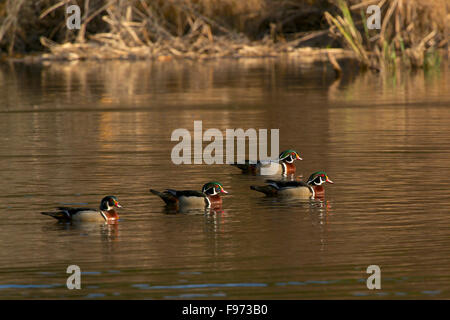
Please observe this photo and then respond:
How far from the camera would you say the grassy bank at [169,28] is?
52938 mm

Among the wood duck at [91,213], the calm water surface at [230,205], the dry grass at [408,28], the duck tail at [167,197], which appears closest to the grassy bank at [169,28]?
the dry grass at [408,28]

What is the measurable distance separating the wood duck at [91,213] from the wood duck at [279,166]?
444 cm

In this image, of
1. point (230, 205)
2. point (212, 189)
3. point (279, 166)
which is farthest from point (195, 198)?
point (279, 166)

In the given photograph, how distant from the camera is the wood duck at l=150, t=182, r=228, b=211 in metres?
14.4

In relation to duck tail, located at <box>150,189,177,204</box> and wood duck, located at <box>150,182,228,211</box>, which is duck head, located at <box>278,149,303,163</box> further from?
duck tail, located at <box>150,189,177,204</box>

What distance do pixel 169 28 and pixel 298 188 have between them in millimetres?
42583

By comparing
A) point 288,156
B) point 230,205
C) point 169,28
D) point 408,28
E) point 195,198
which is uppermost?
point 169,28

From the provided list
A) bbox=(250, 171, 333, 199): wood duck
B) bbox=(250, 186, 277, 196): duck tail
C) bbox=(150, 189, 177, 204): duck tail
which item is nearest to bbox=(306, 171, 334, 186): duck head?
bbox=(250, 171, 333, 199): wood duck

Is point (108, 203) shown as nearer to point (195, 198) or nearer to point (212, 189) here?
point (195, 198)

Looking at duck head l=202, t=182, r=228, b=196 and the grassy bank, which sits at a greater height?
the grassy bank

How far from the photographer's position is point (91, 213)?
1345cm

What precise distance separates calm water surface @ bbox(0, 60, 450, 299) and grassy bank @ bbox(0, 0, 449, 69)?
22.0 metres
